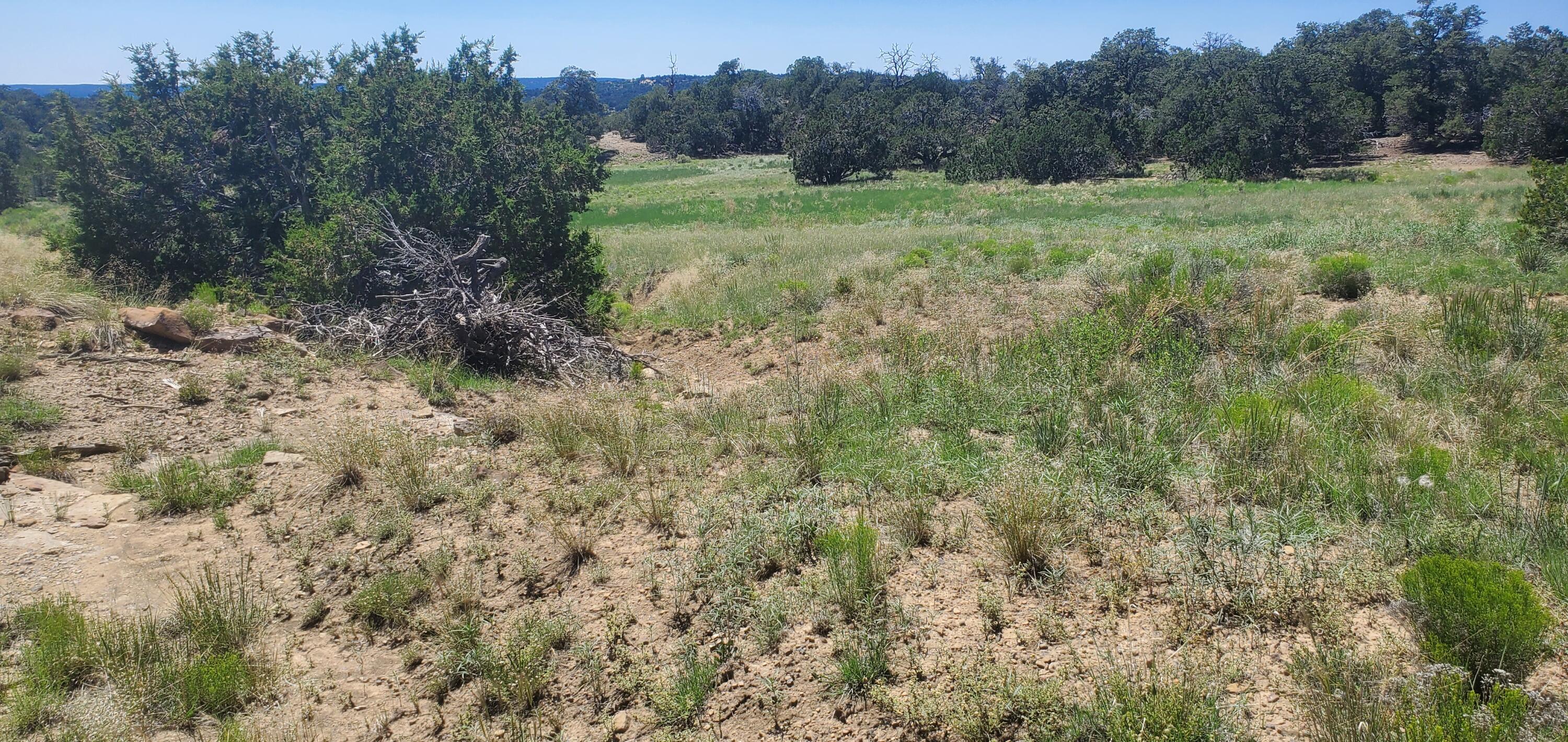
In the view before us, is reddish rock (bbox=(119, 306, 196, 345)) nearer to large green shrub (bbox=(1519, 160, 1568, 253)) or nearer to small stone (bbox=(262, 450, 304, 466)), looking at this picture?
small stone (bbox=(262, 450, 304, 466))

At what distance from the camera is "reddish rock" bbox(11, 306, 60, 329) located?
8.64 m

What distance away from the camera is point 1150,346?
757cm

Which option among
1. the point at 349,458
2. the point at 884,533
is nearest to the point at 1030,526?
the point at 884,533

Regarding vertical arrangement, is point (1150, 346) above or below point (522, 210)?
below

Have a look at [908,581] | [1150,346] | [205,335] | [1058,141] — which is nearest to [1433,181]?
[1058,141]

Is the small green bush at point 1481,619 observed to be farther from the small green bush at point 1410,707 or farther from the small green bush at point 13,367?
the small green bush at point 13,367

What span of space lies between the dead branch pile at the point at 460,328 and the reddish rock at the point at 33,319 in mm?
2408

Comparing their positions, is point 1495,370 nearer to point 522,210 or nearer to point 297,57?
point 522,210

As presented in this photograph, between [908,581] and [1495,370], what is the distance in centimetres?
550

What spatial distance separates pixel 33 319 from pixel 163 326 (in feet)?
4.49

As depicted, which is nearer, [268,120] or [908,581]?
[908,581]

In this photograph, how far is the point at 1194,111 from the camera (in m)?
46.2

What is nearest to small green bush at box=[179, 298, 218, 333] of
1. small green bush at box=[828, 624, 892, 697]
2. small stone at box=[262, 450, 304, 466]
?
small stone at box=[262, 450, 304, 466]

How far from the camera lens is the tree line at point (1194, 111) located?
4172cm
